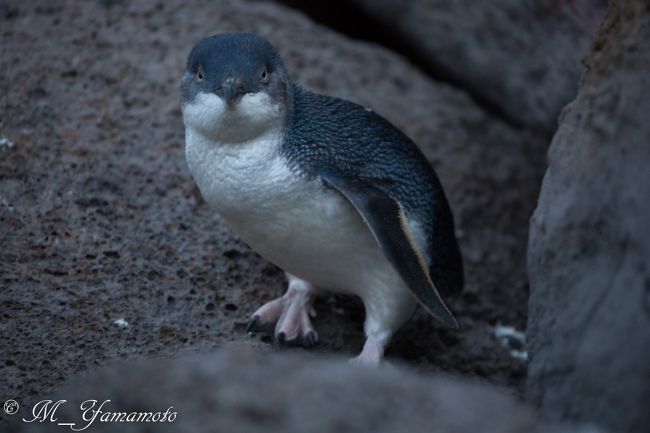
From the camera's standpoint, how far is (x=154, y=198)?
439 cm

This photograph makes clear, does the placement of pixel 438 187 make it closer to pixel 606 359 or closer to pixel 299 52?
pixel 606 359

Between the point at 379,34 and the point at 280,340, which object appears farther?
the point at 379,34

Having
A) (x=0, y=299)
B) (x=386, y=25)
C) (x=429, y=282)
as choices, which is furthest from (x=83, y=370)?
(x=386, y=25)

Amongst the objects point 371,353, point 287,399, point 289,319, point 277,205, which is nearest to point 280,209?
point 277,205

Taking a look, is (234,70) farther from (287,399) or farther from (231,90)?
(287,399)

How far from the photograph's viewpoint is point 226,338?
3.74 meters

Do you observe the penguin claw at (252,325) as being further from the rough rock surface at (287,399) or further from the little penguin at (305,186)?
the rough rock surface at (287,399)

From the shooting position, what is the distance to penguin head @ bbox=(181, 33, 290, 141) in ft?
11.2

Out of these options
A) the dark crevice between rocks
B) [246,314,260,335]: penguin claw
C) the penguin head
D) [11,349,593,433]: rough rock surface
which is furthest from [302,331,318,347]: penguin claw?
the dark crevice between rocks

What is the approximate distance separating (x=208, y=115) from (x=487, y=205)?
2.20 m

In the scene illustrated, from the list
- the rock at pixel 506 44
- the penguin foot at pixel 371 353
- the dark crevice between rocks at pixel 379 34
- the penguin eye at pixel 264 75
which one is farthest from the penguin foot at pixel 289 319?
the dark crevice between rocks at pixel 379 34

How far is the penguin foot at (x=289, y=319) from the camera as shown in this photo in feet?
12.4

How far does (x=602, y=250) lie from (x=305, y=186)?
1.10 m

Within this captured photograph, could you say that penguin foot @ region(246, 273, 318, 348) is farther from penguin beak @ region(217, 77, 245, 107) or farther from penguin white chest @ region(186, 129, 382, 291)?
penguin beak @ region(217, 77, 245, 107)
